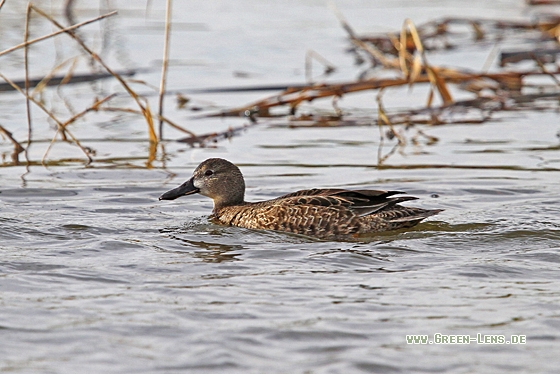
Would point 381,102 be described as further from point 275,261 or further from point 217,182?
point 275,261

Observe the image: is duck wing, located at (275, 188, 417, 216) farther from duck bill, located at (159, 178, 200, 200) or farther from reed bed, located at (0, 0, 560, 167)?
reed bed, located at (0, 0, 560, 167)

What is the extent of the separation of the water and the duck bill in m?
0.17

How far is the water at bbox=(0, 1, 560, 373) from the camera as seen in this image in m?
5.12

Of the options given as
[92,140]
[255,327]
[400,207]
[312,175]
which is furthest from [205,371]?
[92,140]

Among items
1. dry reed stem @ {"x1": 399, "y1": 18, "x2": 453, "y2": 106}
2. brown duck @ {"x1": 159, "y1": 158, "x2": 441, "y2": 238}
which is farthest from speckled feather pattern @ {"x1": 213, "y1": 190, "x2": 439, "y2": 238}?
dry reed stem @ {"x1": 399, "y1": 18, "x2": 453, "y2": 106}

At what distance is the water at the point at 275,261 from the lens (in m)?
5.12

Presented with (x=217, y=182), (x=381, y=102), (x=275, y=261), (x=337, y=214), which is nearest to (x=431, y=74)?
(x=381, y=102)

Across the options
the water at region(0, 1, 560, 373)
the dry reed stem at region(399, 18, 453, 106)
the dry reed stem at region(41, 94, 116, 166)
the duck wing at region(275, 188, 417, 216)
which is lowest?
the water at region(0, 1, 560, 373)

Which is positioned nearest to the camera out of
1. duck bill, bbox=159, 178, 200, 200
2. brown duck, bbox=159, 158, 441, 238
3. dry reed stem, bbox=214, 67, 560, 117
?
brown duck, bbox=159, 158, 441, 238

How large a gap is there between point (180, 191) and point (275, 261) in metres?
1.89

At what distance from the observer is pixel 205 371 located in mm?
4879

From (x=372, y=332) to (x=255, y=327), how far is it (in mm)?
635

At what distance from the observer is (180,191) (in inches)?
332

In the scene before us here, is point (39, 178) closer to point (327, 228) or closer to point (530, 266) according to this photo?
point (327, 228)
